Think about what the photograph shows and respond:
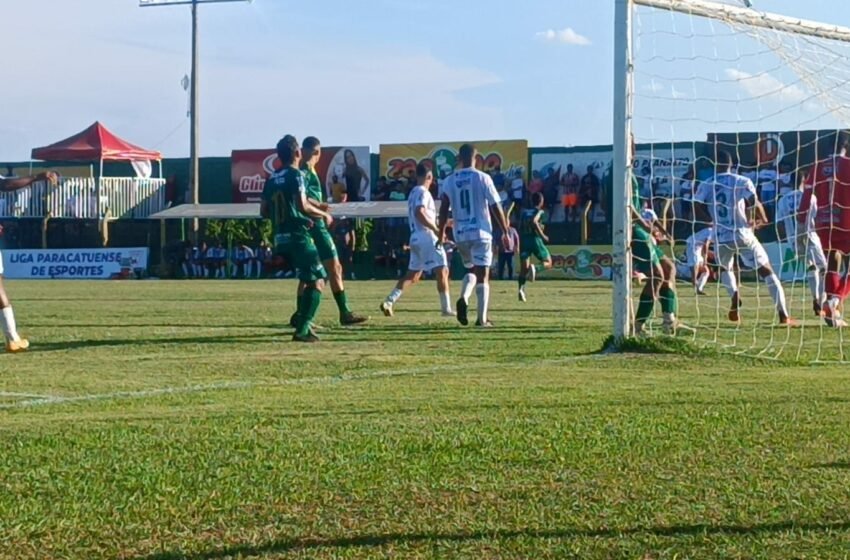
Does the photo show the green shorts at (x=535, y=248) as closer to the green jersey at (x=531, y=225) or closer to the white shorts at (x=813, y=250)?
the green jersey at (x=531, y=225)

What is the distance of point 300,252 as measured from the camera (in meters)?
13.1

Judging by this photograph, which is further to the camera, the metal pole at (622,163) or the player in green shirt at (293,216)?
the player in green shirt at (293,216)

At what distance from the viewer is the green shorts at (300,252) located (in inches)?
515

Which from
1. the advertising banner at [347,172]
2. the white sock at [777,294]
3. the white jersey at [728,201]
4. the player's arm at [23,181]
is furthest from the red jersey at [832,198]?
the advertising banner at [347,172]

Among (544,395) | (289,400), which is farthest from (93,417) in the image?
(544,395)

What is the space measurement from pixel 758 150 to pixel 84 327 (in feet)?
25.4

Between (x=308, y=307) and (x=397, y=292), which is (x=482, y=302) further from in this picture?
(x=308, y=307)

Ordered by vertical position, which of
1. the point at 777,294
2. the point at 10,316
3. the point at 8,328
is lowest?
the point at 8,328

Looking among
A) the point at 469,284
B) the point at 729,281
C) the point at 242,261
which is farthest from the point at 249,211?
the point at 729,281

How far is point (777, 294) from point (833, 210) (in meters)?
1.10

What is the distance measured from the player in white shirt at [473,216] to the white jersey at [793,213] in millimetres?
3228

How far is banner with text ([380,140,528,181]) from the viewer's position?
50844 millimetres

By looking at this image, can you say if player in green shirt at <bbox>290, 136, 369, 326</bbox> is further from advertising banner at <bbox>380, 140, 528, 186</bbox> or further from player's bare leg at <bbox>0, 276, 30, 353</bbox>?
advertising banner at <bbox>380, 140, 528, 186</bbox>

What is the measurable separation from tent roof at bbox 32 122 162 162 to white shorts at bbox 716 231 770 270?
129 feet
